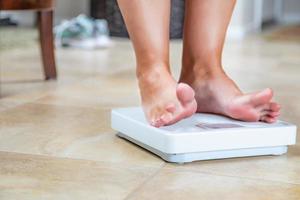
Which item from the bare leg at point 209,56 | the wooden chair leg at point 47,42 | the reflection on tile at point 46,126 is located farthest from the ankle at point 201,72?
the wooden chair leg at point 47,42

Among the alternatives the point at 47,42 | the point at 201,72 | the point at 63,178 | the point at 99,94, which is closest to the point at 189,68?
the point at 201,72

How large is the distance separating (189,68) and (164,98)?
137 millimetres

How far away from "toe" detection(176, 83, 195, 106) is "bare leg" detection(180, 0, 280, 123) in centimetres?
10

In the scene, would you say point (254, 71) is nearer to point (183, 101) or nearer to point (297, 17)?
point (183, 101)

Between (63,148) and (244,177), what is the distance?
0.33 m

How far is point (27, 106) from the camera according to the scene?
1.43 metres

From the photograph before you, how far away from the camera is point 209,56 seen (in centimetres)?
107

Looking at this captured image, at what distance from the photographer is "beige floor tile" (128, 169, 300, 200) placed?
2.64ft

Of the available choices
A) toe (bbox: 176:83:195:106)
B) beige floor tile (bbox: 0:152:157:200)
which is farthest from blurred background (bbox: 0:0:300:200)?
toe (bbox: 176:83:195:106)

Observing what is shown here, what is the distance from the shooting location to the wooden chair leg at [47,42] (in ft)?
6.03

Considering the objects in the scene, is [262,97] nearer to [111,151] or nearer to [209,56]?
[209,56]

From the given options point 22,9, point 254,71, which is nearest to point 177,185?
point 22,9

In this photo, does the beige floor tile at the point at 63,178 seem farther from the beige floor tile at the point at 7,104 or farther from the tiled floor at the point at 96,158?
the beige floor tile at the point at 7,104

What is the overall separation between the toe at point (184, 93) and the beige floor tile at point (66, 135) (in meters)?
0.11
